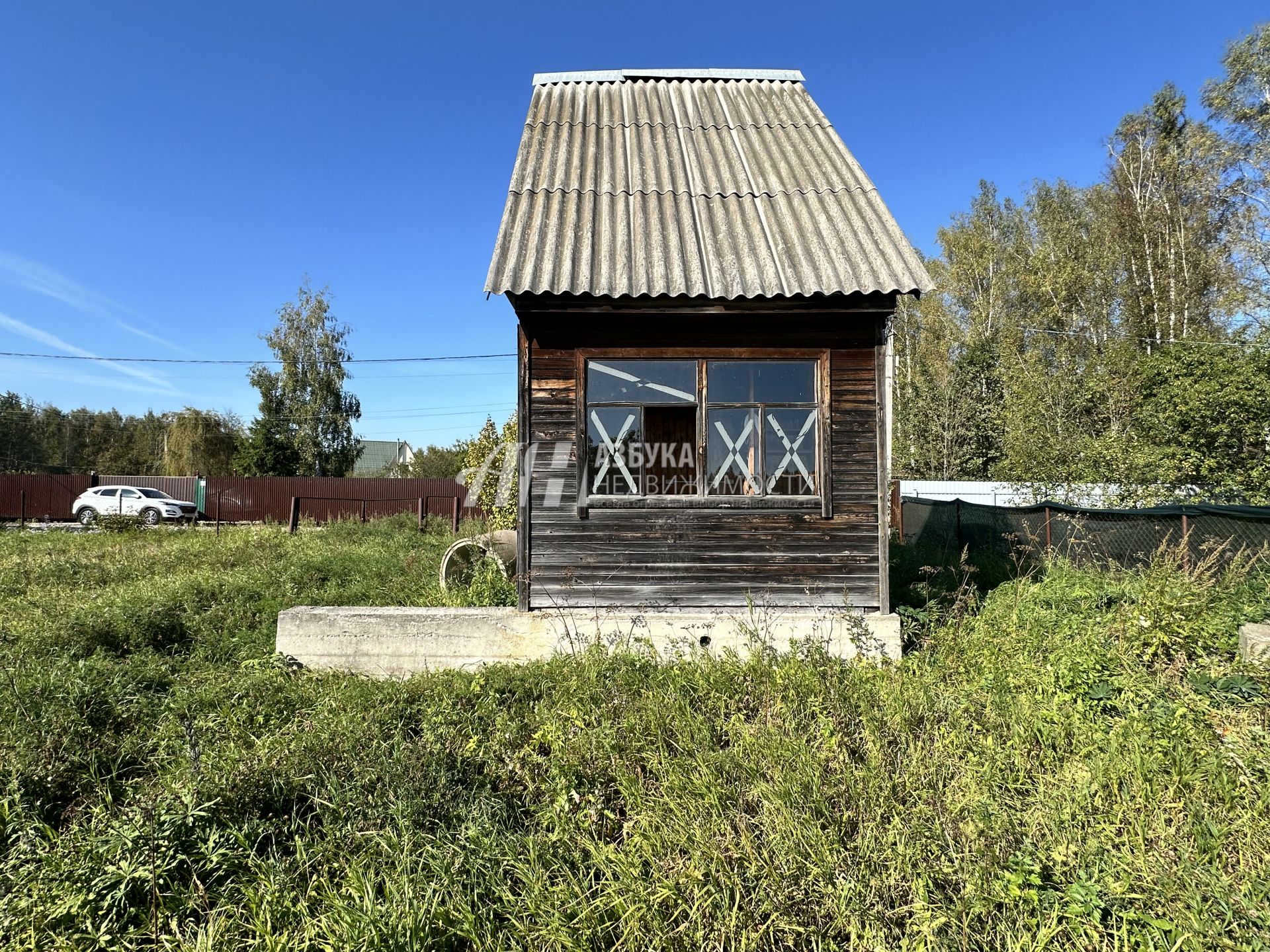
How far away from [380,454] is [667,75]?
54.3 meters

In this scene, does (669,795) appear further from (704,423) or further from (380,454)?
(380,454)

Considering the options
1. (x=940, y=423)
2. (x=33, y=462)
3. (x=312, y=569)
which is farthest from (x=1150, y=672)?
(x=33, y=462)

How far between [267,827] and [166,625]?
13.4 ft

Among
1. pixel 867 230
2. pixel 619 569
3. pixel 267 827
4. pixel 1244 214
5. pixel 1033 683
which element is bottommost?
pixel 267 827

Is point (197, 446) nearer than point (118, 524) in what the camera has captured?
No

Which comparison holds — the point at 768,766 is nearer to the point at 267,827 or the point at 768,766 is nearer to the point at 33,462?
the point at 267,827

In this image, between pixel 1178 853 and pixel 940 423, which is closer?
pixel 1178 853

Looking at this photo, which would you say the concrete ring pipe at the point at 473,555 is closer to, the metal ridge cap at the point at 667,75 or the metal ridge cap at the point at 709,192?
the metal ridge cap at the point at 709,192

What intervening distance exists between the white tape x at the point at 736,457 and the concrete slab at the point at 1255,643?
3626 mm

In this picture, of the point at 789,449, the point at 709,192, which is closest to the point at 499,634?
the point at 789,449

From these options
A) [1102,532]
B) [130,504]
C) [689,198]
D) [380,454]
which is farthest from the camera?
[380,454]

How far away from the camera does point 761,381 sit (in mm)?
5246

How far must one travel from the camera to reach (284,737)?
3484 millimetres

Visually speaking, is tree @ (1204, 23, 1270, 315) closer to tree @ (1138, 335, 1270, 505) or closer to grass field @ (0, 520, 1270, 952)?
tree @ (1138, 335, 1270, 505)
